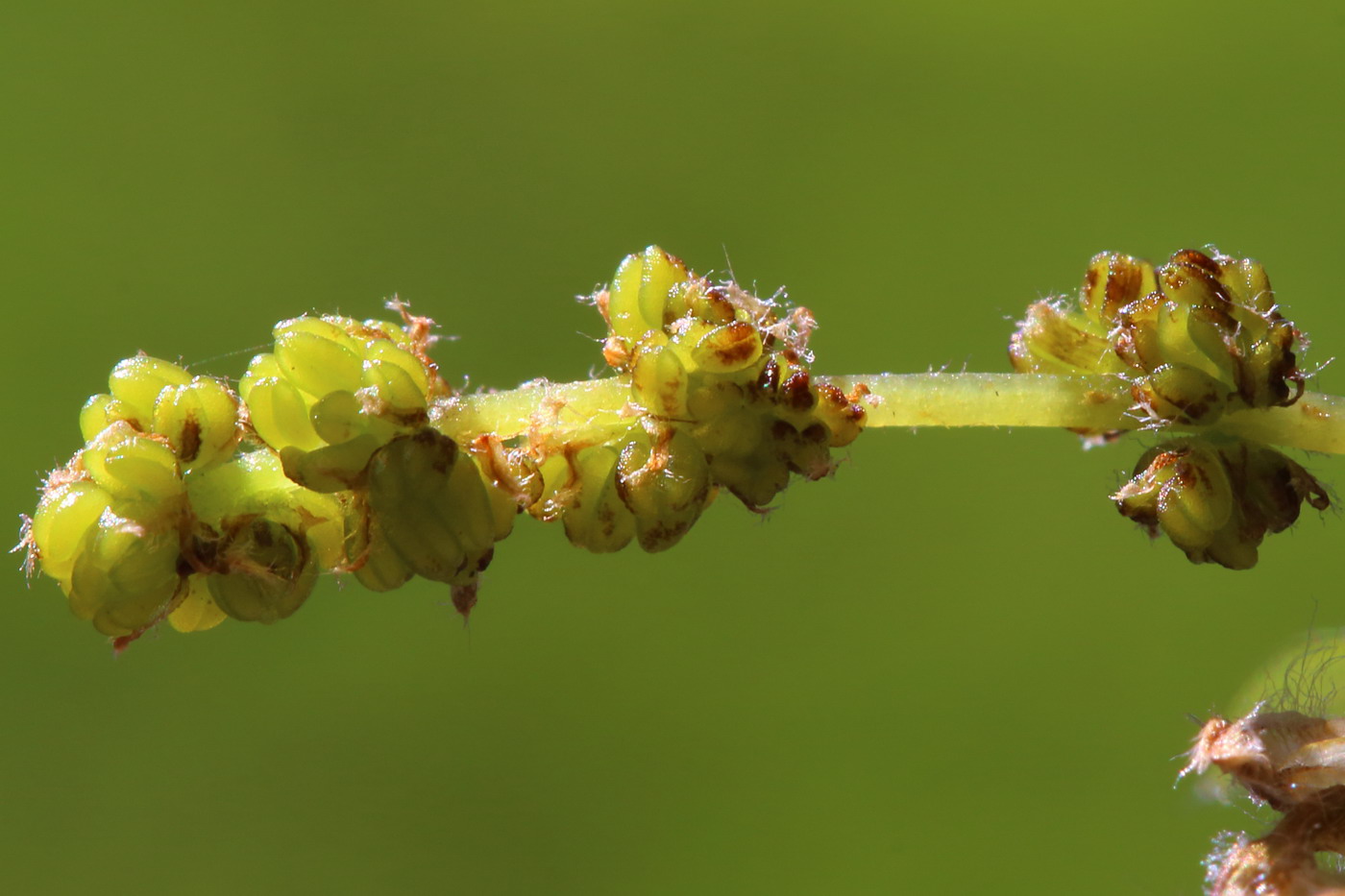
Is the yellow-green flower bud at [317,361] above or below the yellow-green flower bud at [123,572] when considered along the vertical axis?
above

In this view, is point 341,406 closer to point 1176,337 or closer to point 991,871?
point 1176,337

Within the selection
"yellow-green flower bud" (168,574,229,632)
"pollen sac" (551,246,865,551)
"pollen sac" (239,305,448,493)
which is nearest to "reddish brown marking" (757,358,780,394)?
"pollen sac" (551,246,865,551)

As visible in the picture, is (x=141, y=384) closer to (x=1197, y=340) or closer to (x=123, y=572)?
(x=123, y=572)

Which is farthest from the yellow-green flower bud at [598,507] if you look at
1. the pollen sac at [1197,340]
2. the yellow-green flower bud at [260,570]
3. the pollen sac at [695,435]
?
the pollen sac at [1197,340]

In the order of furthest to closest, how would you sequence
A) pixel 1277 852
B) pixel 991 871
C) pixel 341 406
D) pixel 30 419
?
pixel 30 419
pixel 991 871
pixel 1277 852
pixel 341 406

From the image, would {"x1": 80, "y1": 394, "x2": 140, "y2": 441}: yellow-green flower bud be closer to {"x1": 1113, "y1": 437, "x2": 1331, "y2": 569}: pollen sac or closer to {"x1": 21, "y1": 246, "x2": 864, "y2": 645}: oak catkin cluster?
{"x1": 21, "y1": 246, "x2": 864, "y2": 645}: oak catkin cluster

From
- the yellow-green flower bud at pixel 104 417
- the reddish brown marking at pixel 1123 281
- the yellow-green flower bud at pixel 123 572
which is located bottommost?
the yellow-green flower bud at pixel 123 572

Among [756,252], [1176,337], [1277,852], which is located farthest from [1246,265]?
[756,252]

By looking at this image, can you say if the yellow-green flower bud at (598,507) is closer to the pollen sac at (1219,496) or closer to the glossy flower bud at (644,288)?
the glossy flower bud at (644,288)
